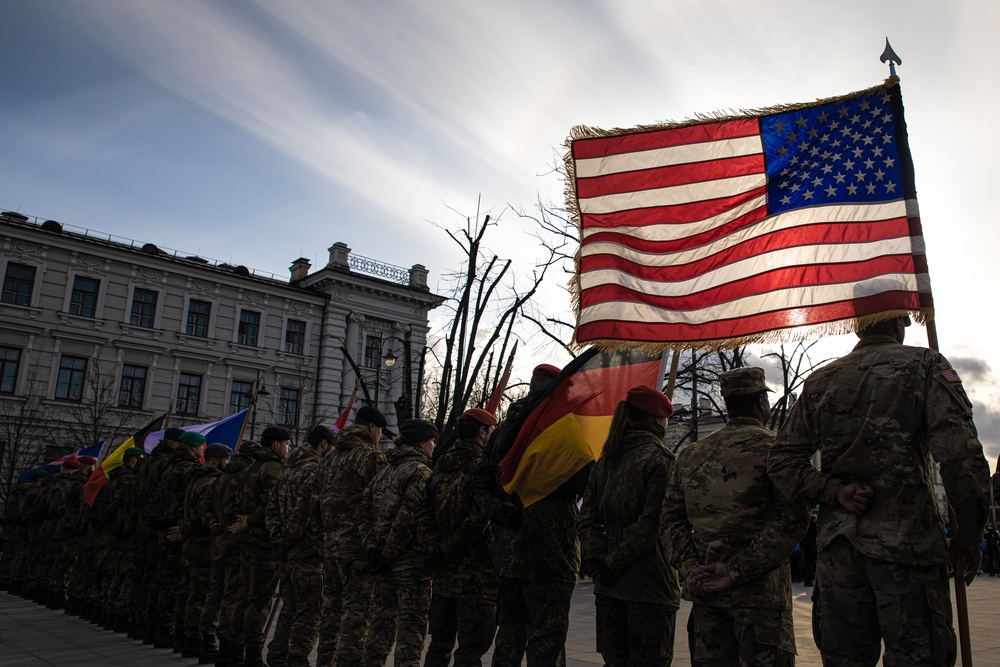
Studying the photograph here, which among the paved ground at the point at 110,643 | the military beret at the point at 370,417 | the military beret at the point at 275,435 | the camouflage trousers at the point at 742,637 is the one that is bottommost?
the paved ground at the point at 110,643

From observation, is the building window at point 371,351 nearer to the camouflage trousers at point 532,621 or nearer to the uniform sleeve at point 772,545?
the camouflage trousers at point 532,621

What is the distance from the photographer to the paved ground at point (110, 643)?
8.20 m

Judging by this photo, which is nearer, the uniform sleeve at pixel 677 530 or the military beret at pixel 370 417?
the uniform sleeve at pixel 677 530

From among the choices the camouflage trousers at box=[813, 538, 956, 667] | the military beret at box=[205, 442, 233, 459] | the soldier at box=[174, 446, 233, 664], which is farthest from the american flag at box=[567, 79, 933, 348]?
the military beret at box=[205, 442, 233, 459]

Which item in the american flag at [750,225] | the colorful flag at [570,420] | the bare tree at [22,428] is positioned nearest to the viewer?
the american flag at [750,225]

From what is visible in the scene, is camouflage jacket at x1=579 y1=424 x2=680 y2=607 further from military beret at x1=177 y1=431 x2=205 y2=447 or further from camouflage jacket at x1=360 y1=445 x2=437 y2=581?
military beret at x1=177 y1=431 x2=205 y2=447

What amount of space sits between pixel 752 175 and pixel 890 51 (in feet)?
4.08

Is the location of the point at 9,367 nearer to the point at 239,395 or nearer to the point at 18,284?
the point at 18,284

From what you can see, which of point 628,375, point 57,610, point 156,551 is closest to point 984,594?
point 628,375

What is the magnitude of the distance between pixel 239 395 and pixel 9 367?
31.9 feet

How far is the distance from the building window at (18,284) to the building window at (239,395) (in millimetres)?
9477

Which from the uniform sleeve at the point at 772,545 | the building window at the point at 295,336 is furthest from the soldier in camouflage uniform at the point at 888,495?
the building window at the point at 295,336

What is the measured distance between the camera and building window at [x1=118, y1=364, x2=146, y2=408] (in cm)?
3444

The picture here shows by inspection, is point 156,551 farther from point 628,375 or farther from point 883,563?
point 883,563
